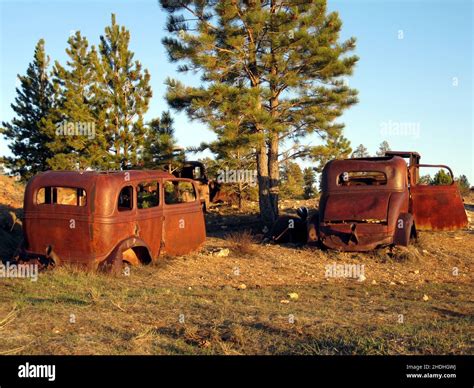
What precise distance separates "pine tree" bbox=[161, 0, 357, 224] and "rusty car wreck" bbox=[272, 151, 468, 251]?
10.4 ft

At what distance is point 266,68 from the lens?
15.3m

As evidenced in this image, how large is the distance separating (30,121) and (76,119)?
5.32m

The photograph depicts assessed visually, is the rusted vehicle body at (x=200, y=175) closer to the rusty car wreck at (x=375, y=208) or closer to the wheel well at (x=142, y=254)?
the rusty car wreck at (x=375, y=208)

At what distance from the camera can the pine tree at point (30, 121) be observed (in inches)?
1033

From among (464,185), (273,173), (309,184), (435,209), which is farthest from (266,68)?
(309,184)

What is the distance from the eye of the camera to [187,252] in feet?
35.1

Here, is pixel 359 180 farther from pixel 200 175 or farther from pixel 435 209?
pixel 200 175

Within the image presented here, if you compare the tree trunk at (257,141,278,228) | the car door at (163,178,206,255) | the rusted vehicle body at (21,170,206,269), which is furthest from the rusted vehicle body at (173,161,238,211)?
the rusted vehicle body at (21,170,206,269)

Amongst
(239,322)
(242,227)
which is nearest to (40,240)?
(239,322)

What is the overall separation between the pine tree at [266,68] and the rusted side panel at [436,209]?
4.20 m

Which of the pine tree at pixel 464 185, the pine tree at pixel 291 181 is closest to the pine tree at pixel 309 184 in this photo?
the pine tree at pixel 464 185

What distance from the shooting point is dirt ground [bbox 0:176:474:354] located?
4754 mm
